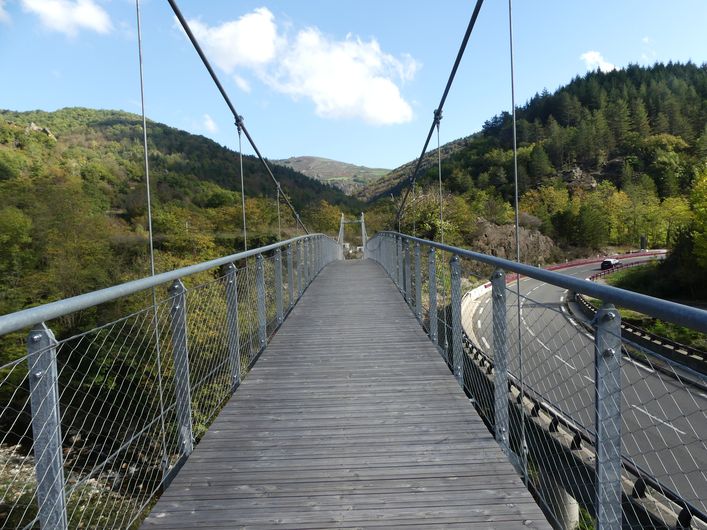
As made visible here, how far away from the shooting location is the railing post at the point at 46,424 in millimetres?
1083

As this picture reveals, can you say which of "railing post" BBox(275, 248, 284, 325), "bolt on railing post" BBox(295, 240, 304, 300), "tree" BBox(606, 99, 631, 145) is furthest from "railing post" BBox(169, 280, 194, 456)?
"tree" BBox(606, 99, 631, 145)

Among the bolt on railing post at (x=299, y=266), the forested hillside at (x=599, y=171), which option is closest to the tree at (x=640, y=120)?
the forested hillside at (x=599, y=171)

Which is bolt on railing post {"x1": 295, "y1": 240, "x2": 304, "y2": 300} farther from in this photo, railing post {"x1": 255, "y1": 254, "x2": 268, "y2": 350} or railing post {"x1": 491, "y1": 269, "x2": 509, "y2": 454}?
railing post {"x1": 491, "y1": 269, "x2": 509, "y2": 454}

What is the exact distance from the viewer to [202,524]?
147 cm

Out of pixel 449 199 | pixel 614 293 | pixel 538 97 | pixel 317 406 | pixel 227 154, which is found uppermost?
pixel 538 97

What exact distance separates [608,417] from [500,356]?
0.78 metres

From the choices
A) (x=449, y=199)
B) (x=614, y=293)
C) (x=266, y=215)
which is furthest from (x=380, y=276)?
(x=266, y=215)

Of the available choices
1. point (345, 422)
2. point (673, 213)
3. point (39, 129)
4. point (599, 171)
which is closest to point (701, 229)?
point (673, 213)

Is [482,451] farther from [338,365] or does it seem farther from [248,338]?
[248,338]

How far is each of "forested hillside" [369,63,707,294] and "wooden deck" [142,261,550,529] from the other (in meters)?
13.6

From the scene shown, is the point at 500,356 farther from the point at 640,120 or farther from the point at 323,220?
the point at 640,120

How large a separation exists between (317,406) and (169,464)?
83cm

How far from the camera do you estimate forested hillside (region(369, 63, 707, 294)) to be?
25.5 metres

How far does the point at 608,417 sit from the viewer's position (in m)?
1.15
